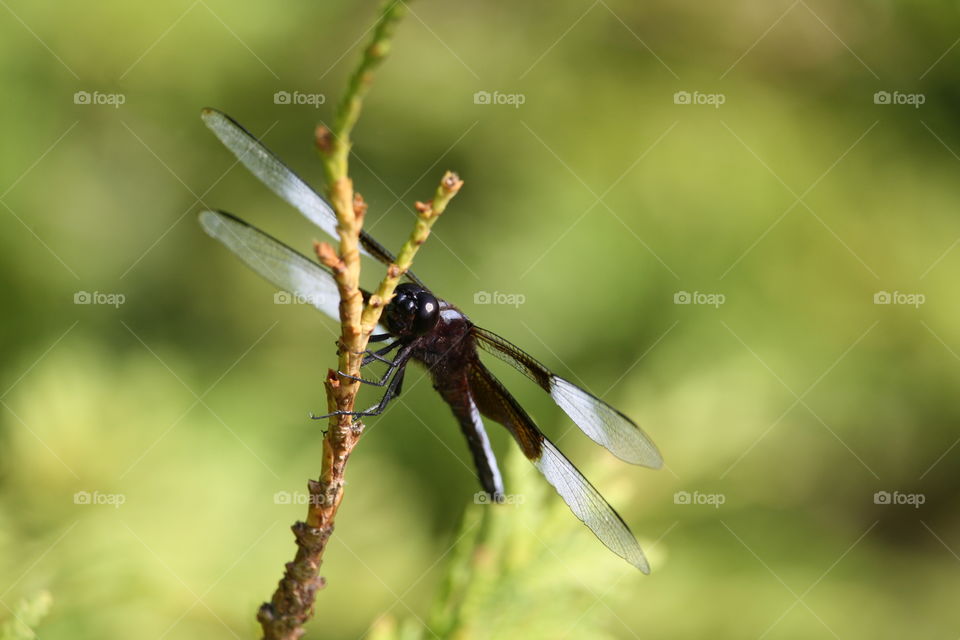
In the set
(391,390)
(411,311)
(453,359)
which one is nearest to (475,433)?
(453,359)

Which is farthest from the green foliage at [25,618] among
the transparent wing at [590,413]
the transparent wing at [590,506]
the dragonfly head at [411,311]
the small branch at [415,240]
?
the transparent wing at [590,413]

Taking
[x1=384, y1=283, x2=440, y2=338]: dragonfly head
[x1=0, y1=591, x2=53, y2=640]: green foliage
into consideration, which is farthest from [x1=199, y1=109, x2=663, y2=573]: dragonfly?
[x1=0, y1=591, x2=53, y2=640]: green foliage

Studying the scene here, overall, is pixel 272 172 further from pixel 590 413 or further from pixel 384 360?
pixel 590 413

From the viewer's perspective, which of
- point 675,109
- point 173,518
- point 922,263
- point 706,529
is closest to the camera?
point 173,518

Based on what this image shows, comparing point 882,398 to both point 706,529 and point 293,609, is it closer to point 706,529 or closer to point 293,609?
point 706,529

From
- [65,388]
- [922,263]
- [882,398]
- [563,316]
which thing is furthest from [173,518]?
[922,263]

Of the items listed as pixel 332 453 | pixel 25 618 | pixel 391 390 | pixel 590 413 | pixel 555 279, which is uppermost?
pixel 555 279

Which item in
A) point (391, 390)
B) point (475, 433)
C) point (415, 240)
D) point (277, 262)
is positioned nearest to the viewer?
point (415, 240)
